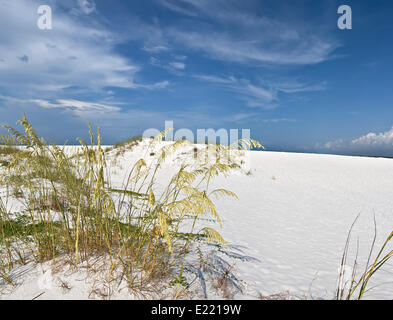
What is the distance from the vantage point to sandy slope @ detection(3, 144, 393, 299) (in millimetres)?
2916

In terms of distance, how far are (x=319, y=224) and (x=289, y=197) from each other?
9.11ft

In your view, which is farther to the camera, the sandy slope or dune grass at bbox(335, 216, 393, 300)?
the sandy slope

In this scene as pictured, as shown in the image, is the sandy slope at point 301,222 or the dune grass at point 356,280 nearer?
the dune grass at point 356,280

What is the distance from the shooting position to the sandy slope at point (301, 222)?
2.92 m

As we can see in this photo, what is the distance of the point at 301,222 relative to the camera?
228 inches

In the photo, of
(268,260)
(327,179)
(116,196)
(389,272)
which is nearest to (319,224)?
(389,272)

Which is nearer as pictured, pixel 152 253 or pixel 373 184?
pixel 152 253

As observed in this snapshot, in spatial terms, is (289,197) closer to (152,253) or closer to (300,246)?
(300,246)

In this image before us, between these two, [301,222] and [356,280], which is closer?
[356,280]

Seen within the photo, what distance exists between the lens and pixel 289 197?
8.51 metres
